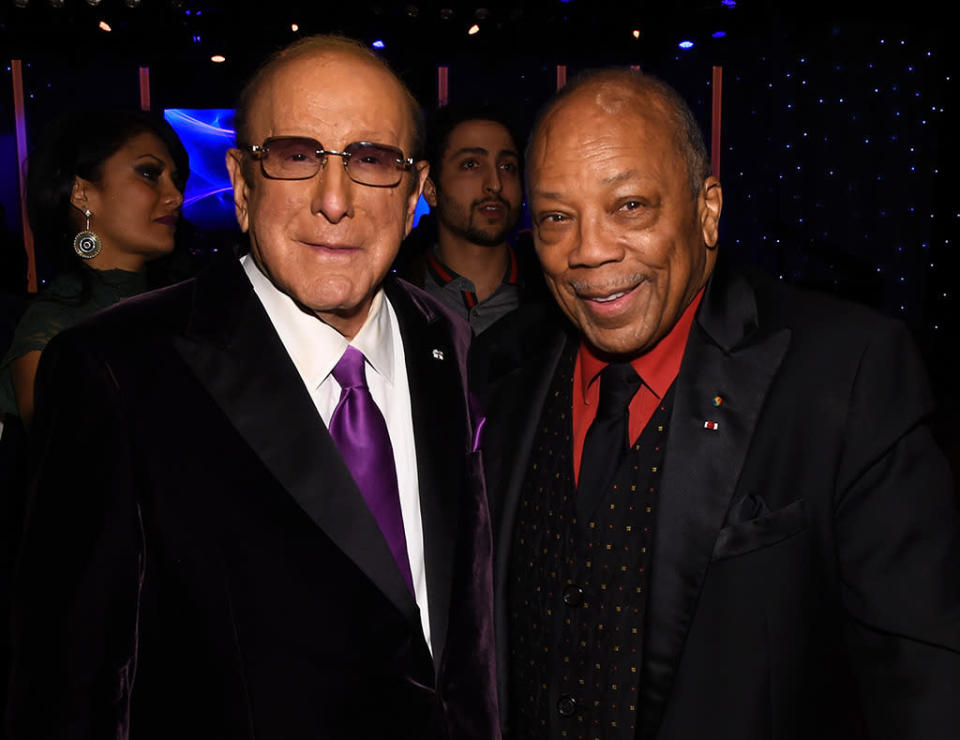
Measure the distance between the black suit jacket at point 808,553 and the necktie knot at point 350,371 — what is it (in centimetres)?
60

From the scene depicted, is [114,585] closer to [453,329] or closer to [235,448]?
[235,448]

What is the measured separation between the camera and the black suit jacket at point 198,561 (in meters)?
1.36

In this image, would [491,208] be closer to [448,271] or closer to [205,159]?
[448,271]

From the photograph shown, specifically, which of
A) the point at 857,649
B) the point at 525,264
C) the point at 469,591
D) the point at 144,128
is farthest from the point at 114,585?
the point at 525,264

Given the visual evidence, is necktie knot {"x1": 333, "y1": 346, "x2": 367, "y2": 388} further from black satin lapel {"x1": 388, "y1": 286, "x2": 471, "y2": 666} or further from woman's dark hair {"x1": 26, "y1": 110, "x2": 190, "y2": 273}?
woman's dark hair {"x1": 26, "y1": 110, "x2": 190, "y2": 273}

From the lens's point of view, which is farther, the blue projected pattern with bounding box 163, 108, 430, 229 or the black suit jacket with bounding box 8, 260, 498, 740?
the blue projected pattern with bounding box 163, 108, 430, 229

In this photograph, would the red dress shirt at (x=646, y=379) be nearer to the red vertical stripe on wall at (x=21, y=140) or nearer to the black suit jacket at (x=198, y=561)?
the black suit jacket at (x=198, y=561)

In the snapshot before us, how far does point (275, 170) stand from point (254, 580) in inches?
30.2

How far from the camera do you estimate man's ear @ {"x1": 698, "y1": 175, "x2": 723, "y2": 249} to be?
1.71 metres

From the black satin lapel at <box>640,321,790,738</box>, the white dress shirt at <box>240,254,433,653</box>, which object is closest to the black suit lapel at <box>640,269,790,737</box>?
the black satin lapel at <box>640,321,790,738</box>

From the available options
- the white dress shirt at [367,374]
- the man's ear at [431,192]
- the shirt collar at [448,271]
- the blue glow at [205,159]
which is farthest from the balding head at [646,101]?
the blue glow at [205,159]

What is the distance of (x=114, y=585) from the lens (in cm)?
135

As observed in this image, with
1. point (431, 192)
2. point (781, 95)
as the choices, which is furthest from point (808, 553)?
point (781, 95)

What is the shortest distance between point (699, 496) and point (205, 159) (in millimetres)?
9804
